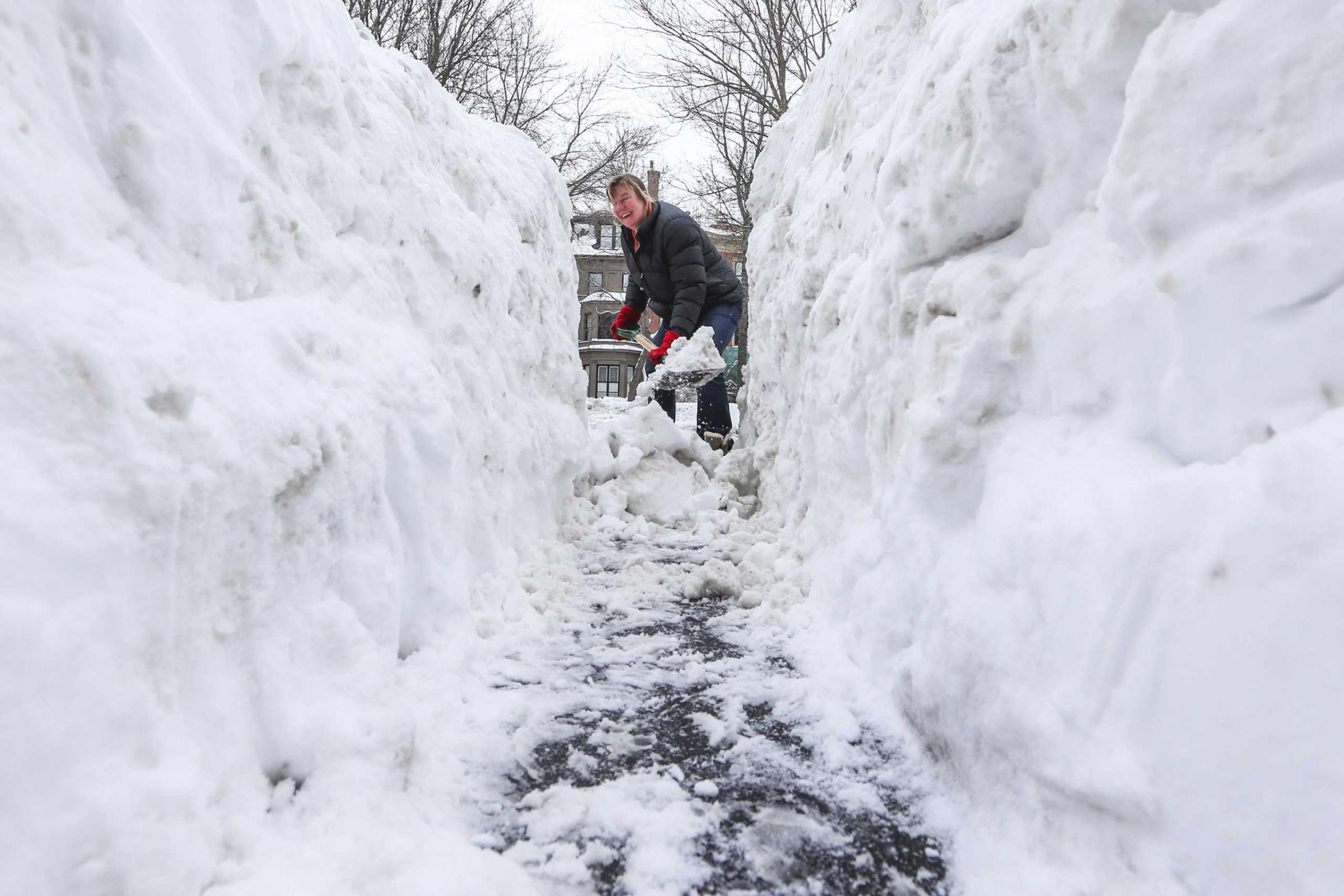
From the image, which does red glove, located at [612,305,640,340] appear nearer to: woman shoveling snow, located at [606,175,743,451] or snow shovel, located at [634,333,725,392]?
woman shoveling snow, located at [606,175,743,451]

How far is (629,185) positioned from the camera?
218 inches

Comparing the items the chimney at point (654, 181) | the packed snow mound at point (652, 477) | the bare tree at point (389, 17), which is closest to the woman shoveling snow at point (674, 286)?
the packed snow mound at point (652, 477)

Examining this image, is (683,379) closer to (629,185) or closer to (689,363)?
(689,363)

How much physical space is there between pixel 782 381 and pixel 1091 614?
327 cm

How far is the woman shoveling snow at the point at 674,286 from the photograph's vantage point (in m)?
5.82

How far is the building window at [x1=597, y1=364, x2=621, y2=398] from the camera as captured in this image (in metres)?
26.2

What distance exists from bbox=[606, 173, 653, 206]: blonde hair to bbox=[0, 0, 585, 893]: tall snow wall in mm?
2683

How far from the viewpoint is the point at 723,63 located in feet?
38.9

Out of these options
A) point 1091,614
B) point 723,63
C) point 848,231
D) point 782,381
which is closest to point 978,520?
point 1091,614

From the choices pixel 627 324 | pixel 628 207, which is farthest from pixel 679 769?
pixel 627 324

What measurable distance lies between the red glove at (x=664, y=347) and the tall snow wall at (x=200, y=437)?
312 centimetres

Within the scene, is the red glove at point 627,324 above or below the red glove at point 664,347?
above

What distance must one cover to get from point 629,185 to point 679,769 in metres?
4.52

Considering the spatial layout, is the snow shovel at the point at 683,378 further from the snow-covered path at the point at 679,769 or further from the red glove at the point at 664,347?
the snow-covered path at the point at 679,769
